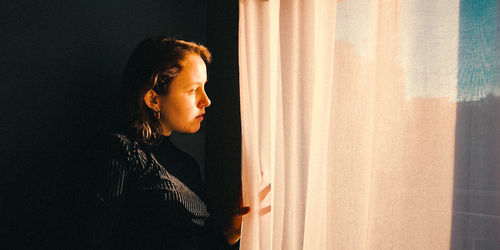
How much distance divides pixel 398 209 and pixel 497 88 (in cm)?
35

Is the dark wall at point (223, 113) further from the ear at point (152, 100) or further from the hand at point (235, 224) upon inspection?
the ear at point (152, 100)

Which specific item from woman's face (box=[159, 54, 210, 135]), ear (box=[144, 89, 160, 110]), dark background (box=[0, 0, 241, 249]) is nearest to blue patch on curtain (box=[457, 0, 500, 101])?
woman's face (box=[159, 54, 210, 135])

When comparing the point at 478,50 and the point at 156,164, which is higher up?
the point at 478,50

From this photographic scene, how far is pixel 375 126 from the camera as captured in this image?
2.58 feet

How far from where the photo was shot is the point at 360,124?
0.81 m

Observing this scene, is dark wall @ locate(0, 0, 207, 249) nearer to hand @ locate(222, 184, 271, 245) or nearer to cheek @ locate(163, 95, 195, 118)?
cheek @ locate(163, 95, 195, 118)

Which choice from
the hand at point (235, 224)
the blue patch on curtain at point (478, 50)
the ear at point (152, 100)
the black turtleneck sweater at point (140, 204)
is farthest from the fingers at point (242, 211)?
the blue patch on curtain at point (478, 50)

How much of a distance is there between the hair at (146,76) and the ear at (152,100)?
0.01m

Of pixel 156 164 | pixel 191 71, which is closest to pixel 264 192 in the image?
pixel 156 164

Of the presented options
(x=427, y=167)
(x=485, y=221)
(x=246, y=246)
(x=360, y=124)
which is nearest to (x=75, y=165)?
(x=246, y=246)

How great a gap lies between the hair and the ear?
0.04 feet

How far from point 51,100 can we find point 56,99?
0.01 meters

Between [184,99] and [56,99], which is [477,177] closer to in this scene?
[184,99]

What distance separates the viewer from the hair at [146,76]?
958 millimetres
